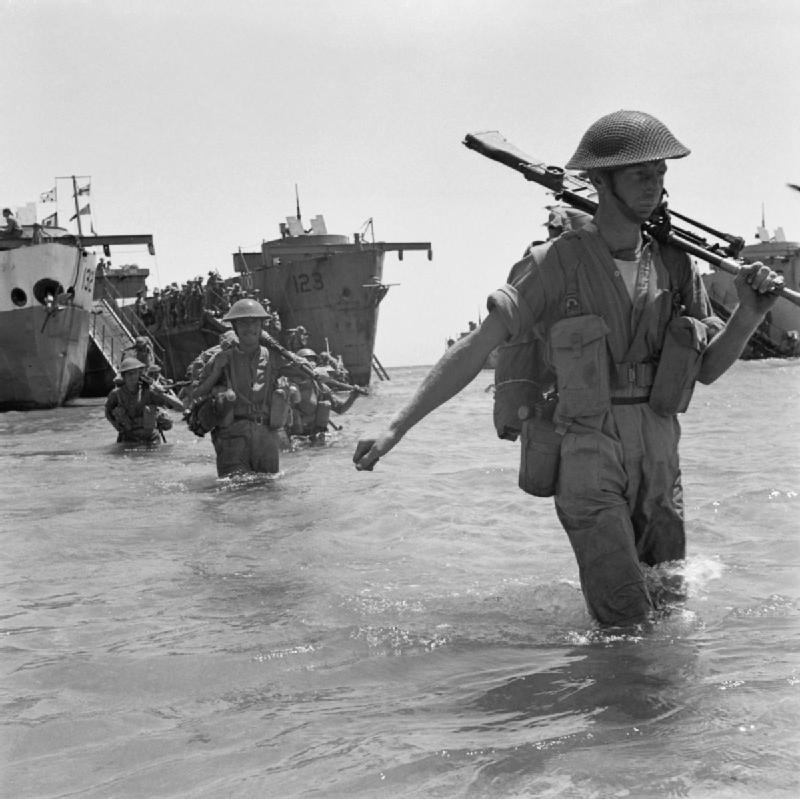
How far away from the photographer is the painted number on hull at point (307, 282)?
1956 inches

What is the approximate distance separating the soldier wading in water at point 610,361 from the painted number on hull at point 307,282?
44.7 meters

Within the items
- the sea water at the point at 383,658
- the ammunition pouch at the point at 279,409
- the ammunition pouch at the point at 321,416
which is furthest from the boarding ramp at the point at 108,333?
the sea water at the point at 383,658

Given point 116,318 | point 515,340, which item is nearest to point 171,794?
point 515,340

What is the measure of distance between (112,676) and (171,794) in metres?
1.65

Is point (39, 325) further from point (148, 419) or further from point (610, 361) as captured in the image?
point (610, 361)

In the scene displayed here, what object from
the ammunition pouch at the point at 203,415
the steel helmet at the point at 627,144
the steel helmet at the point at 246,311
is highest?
the steel helmet at the point at 627,144

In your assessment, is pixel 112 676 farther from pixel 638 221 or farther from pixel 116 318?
pixel 116 318

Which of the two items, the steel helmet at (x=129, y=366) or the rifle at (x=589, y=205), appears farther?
the steel helmet at (x=129, y=366)

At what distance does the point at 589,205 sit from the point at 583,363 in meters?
1.09

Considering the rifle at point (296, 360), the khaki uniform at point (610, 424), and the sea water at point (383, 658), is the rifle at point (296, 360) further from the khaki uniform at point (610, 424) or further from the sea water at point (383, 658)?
the khaki uniform at point (610, 424)

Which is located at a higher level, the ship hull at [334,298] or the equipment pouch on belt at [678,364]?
the ship hull at [334,298]

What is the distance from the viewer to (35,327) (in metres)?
38.5

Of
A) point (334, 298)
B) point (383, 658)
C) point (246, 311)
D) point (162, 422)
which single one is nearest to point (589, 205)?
point (383, 658)

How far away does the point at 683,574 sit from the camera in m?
5.55
